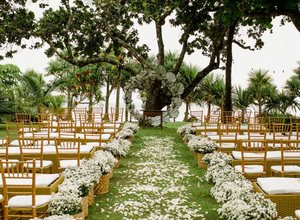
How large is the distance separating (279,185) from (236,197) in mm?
715

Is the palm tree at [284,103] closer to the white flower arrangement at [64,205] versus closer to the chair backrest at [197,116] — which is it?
the chair backrest at [197,116]

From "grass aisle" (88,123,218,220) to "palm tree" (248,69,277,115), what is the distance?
10244 mm

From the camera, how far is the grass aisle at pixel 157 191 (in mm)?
6402

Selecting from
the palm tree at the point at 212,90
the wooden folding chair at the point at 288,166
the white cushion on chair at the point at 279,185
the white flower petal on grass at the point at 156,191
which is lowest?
the white flower petal on grass at the point at 156,191

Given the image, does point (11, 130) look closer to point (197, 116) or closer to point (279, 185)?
point (279, 185)

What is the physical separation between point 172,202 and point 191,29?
45.8ft

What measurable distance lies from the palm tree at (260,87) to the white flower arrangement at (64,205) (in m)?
16.1

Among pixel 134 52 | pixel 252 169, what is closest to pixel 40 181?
pixel 252 169

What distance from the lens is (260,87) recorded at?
71.6ft

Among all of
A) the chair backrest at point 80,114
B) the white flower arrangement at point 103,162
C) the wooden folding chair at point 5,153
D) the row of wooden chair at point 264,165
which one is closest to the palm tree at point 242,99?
the chair backrest at point 80,114

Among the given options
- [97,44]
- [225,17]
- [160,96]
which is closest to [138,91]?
[160,96]

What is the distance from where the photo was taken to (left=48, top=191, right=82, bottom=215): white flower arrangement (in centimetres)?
529

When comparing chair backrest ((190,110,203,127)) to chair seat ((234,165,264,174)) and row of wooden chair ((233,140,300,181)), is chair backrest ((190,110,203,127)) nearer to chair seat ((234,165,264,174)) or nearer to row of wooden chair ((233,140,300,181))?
row of wooden chair ((233,140,300,181))

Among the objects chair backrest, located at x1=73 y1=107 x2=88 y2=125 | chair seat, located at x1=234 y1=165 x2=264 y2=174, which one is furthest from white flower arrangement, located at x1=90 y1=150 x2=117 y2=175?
chair backrest, located at x1=73 y1=107 x2=88 y2=125
